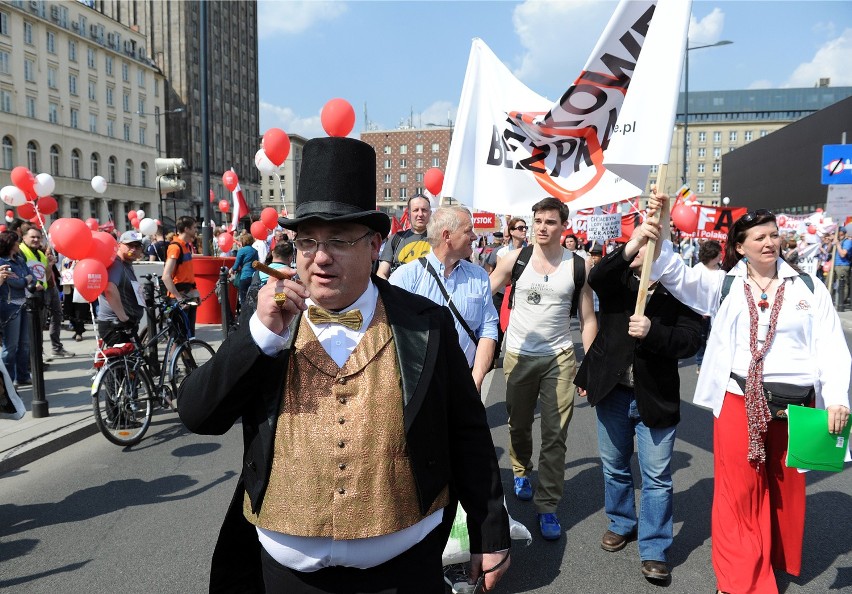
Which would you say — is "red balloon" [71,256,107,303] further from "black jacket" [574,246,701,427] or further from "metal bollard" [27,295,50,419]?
"black jacket" [574,246,701,427]

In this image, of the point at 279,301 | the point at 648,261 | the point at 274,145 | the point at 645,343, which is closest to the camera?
the point at 279,301

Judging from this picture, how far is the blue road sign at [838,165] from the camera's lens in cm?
1191

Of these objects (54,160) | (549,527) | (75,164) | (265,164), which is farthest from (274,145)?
(75,164)

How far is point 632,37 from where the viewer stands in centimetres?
397

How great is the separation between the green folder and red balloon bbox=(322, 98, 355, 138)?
20.0 ft

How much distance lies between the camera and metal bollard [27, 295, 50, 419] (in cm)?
635

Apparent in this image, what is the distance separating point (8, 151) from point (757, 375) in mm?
61377

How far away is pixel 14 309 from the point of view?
8.09 m

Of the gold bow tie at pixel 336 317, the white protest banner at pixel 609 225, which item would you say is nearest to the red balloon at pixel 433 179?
the white protest banner at pixel 609 225

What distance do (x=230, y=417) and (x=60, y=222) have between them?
5.07 m

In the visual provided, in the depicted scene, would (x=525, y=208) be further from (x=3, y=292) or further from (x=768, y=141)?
(x=768, y=141)

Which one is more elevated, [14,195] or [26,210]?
[14,195]

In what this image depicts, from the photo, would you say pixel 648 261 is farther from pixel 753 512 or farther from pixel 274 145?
pixel 274 145

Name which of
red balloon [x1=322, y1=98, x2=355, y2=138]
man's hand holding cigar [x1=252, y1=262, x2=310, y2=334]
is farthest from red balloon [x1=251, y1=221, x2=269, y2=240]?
man's hand holding cigar [x1=252, y1=262, x2=310, y2=334]
